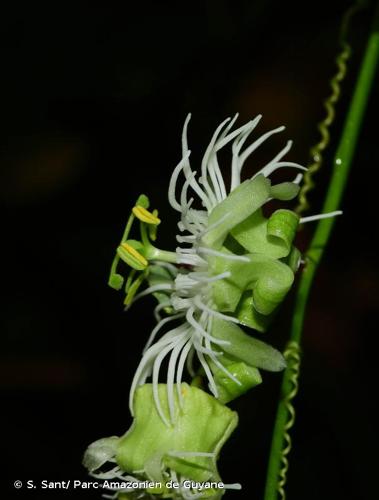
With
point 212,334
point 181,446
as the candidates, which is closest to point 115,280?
point 212,334

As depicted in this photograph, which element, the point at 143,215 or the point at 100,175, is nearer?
the point at 143,215

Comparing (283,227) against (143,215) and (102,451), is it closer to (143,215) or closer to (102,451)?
(143,215)

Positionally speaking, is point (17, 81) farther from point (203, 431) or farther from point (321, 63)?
point (203, 431)

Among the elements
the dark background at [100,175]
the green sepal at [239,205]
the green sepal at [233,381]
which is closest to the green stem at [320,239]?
the green sepal at [233,381]

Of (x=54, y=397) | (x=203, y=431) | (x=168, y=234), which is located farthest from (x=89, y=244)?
(x=203, y=431)

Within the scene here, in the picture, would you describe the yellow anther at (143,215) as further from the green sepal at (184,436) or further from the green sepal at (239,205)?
the green sepal at (184,436)
